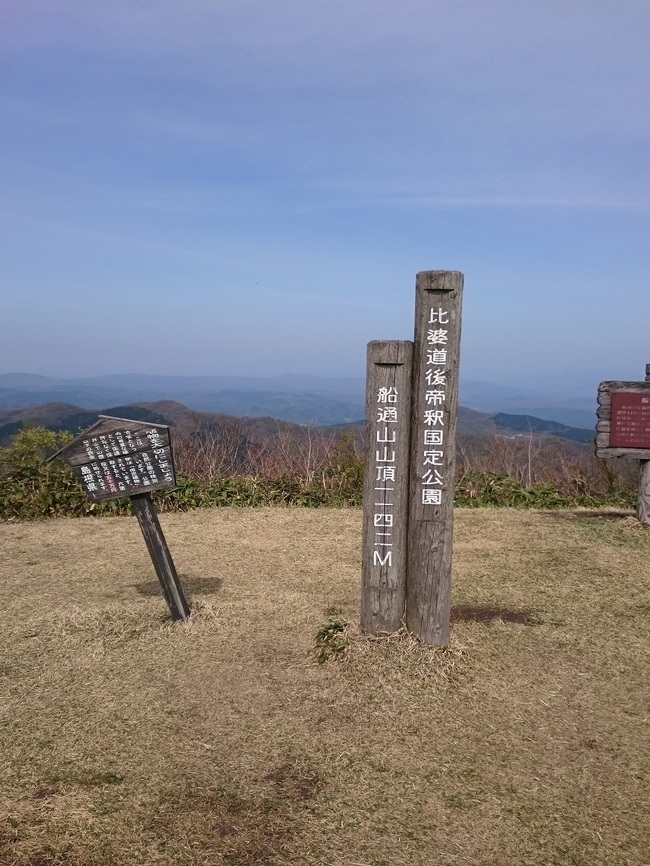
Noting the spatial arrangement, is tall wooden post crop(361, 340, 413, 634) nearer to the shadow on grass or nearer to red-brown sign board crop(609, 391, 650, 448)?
the shadow on grass

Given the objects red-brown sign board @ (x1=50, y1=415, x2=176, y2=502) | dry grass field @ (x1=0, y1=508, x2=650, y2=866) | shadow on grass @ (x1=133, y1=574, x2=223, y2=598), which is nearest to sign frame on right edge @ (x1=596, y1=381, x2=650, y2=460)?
dry grass field @ (x1=0, y1=508, x2=650, y2=866)

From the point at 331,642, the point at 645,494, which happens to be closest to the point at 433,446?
the point at 331,642

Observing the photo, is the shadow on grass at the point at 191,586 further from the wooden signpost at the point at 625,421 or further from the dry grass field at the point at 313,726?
the wooden signpost at the point at 625,421

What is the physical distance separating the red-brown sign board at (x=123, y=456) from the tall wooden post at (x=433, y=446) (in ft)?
6.01

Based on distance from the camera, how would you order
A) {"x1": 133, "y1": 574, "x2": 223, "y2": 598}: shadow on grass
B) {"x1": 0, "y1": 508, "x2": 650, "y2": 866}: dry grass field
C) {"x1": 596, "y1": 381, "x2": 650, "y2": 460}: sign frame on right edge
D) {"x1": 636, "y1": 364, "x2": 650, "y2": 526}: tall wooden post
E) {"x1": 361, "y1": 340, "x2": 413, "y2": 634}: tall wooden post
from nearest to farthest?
{"x1": 0, "y1": 508, "x2": 650, "y2": 866}: dry grass field < {"x1": 361, "y1": 340, "x2": 413, "y2": 634}: tall wooden post < {"x1": 133, "y1": 574, "x2": 223, "y2": 598}: shadow on grass < {"x1": 596, "y1": 381, "x2": 650, "y2": 460}: sign frame on right edge < {"x1": 636, "y1": 364, "x2": 650, "y2": 526}: tall wooden post

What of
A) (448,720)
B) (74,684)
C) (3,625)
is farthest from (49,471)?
(448,720)

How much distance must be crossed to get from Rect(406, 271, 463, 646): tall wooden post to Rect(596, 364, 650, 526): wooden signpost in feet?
15.4

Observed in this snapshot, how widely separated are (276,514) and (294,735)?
19.4 feet

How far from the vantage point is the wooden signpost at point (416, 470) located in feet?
15.2

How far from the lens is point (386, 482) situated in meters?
4.77

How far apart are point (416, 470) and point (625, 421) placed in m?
5.01

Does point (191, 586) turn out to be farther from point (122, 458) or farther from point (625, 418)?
point (625, 418)

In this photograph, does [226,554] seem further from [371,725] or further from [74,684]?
[371,725]

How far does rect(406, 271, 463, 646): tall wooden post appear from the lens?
15.1 ft
